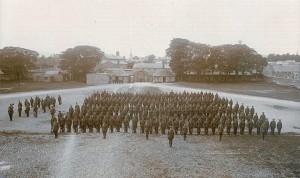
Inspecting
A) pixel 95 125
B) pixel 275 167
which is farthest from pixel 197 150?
pixel 95 125

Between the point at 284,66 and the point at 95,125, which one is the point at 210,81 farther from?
the point at 95,125

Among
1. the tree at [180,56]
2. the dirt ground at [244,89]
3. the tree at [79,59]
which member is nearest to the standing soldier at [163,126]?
the dirt ground at [244,89]

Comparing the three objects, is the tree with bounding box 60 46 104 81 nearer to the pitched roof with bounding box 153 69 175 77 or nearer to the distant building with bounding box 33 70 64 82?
the distant building with bounding box 33 70 64 82

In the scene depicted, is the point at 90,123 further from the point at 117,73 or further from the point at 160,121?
the point at 117,73

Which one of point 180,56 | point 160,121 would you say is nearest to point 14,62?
point 180,56

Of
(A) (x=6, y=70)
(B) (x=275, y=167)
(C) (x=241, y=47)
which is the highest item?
(C) (x=241, y=47)

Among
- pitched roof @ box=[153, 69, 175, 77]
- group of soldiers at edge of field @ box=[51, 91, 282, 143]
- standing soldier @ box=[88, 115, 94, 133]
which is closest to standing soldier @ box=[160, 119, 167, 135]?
group of soldiers at edge of field @ box=[51, 91, 282, 143]
